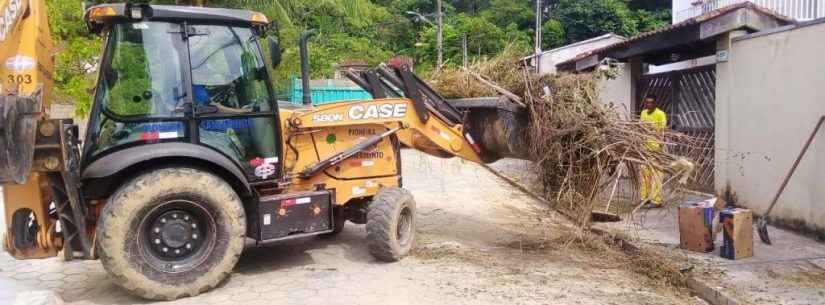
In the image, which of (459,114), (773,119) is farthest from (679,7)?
(459,114)

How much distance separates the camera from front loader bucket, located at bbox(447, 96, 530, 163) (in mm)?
6363

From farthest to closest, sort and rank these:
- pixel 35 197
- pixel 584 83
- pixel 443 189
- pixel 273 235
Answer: pixel 443 189, pixel 584 83, pixel 273 235, pixel 35 197

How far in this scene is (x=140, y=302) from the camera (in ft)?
16.5

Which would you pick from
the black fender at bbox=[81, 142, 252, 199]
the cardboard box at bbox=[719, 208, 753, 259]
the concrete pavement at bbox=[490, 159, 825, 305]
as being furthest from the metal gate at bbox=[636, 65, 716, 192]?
the black fender at bbox=[81, 142, 252, 199]

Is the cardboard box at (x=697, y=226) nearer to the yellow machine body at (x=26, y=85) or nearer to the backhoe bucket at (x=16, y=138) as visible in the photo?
the yellow machine body at (x=26, y=85)

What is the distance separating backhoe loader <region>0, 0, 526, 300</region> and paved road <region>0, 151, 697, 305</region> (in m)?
0.36

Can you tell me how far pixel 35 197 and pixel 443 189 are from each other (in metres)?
7.27

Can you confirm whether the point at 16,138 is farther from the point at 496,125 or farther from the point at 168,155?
the point at 496,125

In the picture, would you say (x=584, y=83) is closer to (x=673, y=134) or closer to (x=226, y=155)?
(x=673, y=134)

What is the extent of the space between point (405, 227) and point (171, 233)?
2.27 metres

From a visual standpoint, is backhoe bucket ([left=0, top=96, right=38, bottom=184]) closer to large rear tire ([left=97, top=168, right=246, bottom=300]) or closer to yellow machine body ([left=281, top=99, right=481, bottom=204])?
large rear tire ([left=97, top=168, right=246, bottom=300])

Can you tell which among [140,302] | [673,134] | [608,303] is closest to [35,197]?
[140,302]

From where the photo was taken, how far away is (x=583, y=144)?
5.89m

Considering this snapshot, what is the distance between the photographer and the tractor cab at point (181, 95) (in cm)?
505
